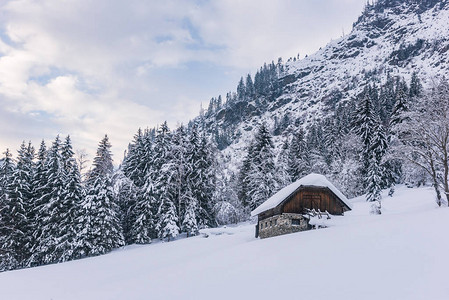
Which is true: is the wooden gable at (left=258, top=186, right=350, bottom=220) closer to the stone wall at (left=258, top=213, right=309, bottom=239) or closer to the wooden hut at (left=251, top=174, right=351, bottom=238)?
the wooden hut at (left=251, top=174, right=351, bottom=238)

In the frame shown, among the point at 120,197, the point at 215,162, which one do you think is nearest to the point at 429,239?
the point at 215,162

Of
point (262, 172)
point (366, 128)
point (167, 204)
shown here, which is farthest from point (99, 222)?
point (366, 128)

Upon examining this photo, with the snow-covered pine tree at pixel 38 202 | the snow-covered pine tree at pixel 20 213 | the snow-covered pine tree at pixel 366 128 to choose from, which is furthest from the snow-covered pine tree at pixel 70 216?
the snow-covered pine tree at pixel 366 128

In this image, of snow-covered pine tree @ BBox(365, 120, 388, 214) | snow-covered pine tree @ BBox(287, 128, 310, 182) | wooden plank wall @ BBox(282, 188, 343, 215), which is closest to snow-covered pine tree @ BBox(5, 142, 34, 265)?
wooden plank wall @ BBox(282, 188, 343, 215)

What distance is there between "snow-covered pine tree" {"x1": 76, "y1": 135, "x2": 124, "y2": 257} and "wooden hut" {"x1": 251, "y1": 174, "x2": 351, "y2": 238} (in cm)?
1815

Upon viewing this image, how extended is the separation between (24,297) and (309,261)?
17193 mm

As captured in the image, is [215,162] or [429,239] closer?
[429,239]

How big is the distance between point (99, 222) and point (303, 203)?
22.0 metres

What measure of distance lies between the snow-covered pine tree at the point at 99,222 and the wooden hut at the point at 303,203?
1815 cm

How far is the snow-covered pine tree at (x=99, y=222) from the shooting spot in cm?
3556

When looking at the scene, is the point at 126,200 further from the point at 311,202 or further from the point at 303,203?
the point at 311,202

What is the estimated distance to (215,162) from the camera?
47188mm

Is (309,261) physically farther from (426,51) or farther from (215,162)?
(426,51)

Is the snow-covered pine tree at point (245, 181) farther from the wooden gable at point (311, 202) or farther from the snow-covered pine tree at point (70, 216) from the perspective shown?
the snow-covered pine tree at point (70, 216)
